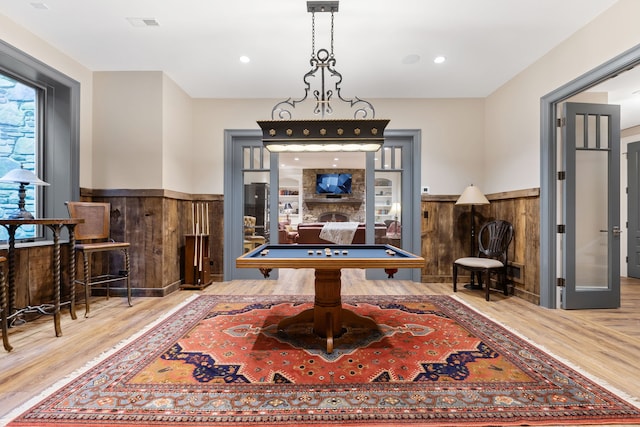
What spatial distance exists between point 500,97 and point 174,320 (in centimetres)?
490

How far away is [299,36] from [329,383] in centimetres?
310

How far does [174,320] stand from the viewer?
2943mm

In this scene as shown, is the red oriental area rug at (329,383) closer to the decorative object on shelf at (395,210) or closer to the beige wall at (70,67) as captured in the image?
the beige wall at (70,67)

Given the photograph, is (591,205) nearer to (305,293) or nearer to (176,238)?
(305,293)

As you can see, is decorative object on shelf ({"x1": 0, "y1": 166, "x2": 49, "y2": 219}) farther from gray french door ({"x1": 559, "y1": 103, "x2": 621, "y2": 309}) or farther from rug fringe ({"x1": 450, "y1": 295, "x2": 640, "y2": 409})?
gray french door ({"x1": 559, "y1": 103, "x2": 621, "y2": 309})

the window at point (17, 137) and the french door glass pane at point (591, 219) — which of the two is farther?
the french door glass pane at point (591, 219)

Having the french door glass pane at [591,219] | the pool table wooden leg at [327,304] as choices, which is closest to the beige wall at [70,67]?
the pool table wooden leg at [327,304]

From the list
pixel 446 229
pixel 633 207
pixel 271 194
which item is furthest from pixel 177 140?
pixel 633 207

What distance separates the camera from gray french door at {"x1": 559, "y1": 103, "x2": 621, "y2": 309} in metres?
3.33

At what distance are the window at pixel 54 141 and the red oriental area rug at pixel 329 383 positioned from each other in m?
2.05

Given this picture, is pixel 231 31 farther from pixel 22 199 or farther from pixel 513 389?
pixel 513 389

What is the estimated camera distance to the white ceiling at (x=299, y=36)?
2695 mm

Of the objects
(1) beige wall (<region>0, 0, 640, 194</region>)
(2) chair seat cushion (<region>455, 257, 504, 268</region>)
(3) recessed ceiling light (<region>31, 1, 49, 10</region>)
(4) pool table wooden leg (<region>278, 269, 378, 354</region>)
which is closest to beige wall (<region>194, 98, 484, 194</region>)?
(1) beige wall (<region>0, 0, 640, 194</region>)

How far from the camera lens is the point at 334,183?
1165 centimetres
